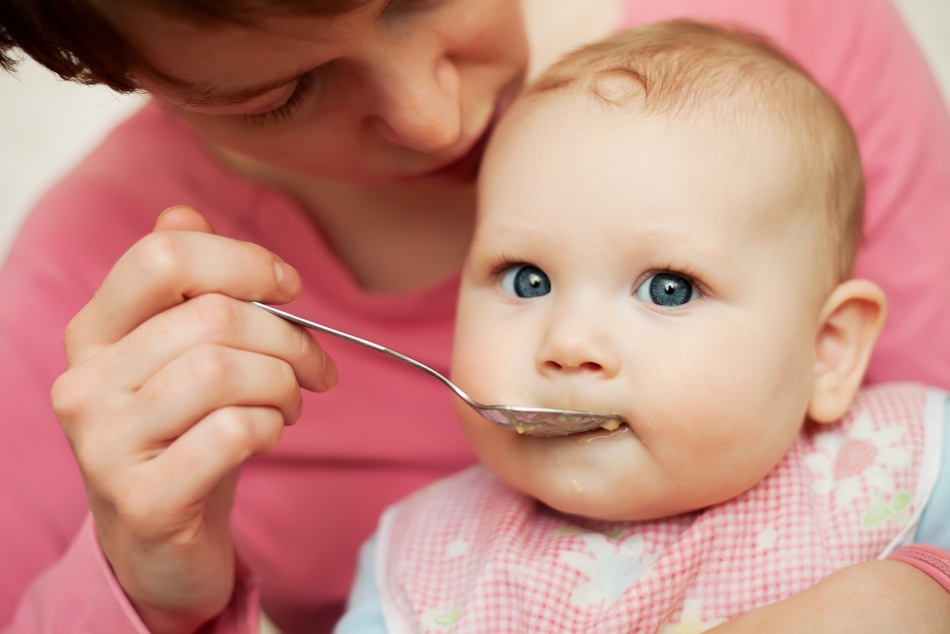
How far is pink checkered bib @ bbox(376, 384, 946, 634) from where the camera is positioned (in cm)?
83

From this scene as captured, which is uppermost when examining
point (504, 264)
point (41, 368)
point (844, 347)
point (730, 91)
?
point (730, 91)

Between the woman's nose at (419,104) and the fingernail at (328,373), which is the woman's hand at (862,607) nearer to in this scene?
the fingernail at (328,373)

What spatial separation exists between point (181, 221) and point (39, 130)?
1795 millimetres

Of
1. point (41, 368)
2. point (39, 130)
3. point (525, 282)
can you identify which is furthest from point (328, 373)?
point (39, 130)

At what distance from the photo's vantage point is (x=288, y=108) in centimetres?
83

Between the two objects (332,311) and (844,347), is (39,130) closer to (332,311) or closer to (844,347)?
(332,311)

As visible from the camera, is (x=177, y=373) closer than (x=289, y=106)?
Yes

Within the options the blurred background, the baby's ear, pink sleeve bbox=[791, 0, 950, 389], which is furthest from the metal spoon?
the blurred background

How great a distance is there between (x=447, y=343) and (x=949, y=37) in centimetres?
154

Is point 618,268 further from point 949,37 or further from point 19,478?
point 949,37

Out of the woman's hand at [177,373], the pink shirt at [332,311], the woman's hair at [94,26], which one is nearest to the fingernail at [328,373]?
the woman's hand at [177,373]

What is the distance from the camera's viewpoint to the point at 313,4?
2.14 ft

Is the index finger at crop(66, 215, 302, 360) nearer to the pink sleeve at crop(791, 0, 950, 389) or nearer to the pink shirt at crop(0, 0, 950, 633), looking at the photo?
the pink shirt at crop(0, 0, 950, 633)

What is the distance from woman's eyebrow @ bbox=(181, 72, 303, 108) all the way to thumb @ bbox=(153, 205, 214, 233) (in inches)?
3.3
